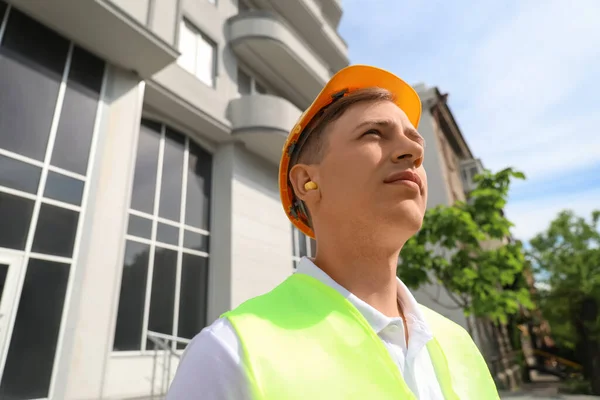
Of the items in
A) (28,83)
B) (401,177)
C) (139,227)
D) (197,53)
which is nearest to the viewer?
(401,177)

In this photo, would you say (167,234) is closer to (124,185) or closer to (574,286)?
(124,185)

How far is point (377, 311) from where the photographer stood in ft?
3.55

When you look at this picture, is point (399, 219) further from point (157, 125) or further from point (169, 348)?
point (157, 125)

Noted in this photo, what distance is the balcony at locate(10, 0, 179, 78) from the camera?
530 centimetres

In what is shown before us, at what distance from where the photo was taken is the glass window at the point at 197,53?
837 cm

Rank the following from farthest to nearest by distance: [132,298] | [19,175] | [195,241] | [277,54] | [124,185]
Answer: [277,54] < [195,241] < [132,298] < [124,185] < [19,175]

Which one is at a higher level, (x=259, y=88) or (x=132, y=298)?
(x=259, y=88)

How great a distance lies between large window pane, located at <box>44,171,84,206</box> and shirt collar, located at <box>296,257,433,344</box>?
17.7 feet

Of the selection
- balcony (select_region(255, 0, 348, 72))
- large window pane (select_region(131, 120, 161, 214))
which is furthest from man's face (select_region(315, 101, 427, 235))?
balcony (select_region(255, 0, 348, 72))

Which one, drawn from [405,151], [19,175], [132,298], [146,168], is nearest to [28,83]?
[19,175]

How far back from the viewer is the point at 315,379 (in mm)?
809

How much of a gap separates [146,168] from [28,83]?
251 centimetres

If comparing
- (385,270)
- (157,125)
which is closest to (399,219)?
(385,270)

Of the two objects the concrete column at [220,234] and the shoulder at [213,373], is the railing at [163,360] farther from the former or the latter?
the shoulder at [213,373]
